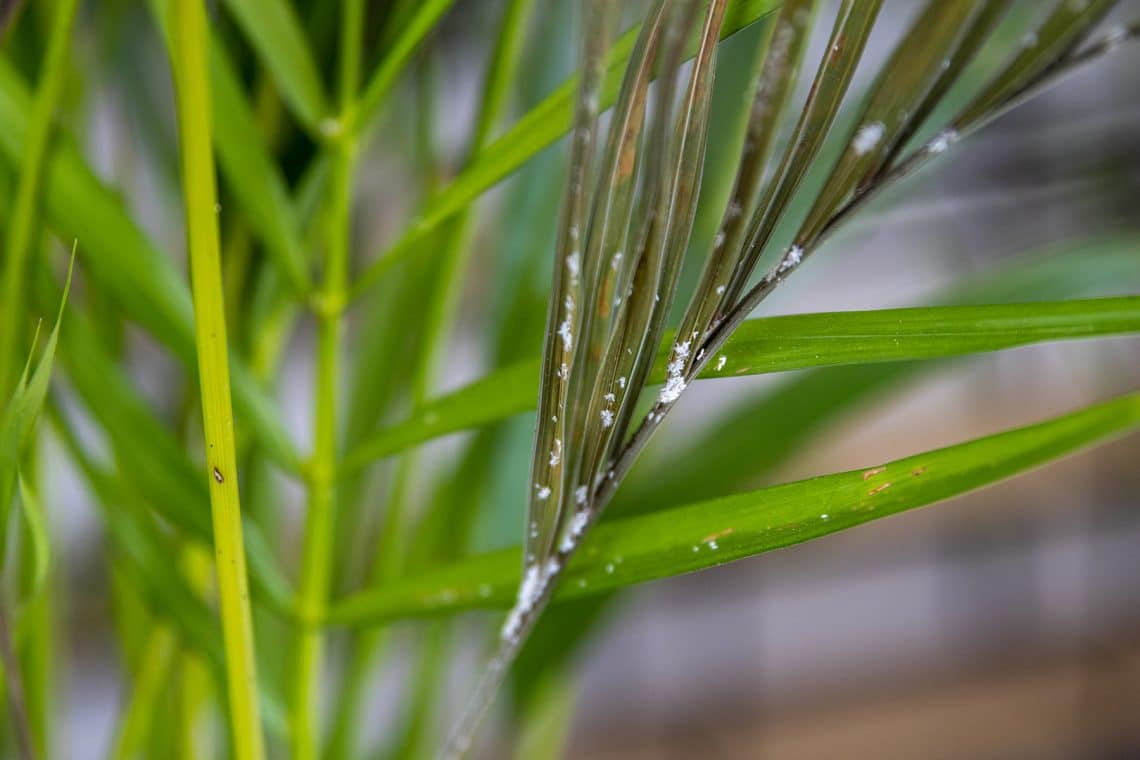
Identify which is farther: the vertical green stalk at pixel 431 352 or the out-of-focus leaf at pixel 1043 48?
the vertical green stalk at pixel 431 352

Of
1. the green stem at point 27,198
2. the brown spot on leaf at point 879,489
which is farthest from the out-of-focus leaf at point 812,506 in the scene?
the green stem at point 27,198

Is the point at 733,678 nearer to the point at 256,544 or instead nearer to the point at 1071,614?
the point at 1071,614

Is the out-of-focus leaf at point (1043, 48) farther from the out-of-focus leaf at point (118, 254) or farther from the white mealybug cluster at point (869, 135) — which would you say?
the out-of-focus leaf at point (118, 254)

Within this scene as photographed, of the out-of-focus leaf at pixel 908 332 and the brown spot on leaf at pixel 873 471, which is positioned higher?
the out-of-focus leaf at pixel 908 332

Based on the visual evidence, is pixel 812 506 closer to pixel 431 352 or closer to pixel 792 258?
pixel 792 258

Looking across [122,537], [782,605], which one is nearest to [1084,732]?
[782,605]

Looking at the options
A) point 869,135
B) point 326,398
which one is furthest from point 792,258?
point 326,398

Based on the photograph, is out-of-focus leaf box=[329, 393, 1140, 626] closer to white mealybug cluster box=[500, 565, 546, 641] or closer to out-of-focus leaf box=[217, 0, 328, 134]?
white mealybug cluster box=[500, 565, 546, 641]

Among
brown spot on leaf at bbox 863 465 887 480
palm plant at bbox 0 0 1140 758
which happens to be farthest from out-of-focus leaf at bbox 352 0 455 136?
brown spot on leaf at bbox 863 465 887 480
